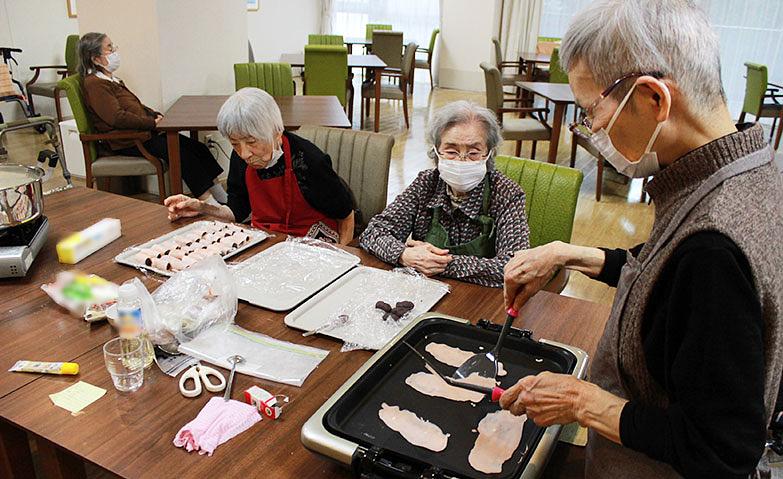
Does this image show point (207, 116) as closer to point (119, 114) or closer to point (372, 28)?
point (119, 114)

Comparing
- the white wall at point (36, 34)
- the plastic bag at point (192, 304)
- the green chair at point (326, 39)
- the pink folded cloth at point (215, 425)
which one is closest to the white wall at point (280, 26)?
the green chair at point (326, 39)

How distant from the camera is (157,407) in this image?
1.13m

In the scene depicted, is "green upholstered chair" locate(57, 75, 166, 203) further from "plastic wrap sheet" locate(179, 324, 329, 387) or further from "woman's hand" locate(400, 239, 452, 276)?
"plastic wrap sheet" locate(179, 324, 329, 387)

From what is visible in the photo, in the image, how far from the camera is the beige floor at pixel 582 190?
3947 mm

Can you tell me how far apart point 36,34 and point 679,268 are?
25.3 ft

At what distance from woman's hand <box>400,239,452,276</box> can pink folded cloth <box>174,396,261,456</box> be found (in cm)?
73

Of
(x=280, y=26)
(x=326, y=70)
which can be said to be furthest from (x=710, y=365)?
(x=280, y=26)

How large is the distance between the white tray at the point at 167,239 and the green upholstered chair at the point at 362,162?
673 mm

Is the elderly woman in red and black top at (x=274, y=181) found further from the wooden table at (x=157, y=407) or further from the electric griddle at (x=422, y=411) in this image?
the electric griddle at (x=422, y=411)

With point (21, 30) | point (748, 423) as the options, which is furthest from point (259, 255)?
point (21, 30)

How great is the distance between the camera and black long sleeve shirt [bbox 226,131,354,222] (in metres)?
2.29

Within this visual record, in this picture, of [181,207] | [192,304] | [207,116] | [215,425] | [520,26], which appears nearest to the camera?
[215,425]

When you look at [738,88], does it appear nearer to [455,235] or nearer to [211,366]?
[455,235]

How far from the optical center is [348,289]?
5.26ft
